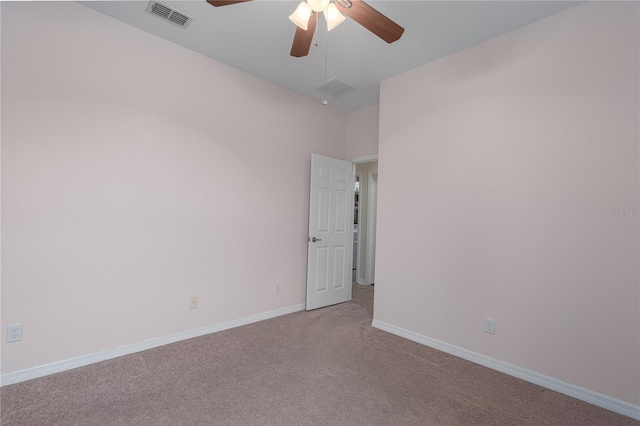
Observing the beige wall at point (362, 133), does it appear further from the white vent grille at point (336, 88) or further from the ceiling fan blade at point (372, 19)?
the ceiling fan blade at point (372, 19)

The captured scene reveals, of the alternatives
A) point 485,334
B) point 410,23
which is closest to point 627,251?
point 485,334

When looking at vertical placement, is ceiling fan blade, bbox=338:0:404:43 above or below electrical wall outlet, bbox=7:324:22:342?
above

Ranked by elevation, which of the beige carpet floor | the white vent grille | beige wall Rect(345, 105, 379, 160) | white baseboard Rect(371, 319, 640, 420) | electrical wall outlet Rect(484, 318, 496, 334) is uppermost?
the white vent grille

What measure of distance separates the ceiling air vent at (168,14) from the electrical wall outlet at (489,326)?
3.54 metres

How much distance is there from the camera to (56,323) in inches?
86.0

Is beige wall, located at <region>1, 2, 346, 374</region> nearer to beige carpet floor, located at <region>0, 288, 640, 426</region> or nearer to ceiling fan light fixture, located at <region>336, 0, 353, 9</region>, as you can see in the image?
beige carpet floor, located at <region>0, 288, 640, 426</region>

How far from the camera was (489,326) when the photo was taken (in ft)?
8.09

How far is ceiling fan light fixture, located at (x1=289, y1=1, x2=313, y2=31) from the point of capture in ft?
5.41

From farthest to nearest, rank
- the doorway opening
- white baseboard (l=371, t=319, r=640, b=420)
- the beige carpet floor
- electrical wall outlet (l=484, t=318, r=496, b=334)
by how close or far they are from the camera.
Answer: the doorway opening, electrical wall outlet (l=484, t=318, r=496, b=334), white baseboard (l=371, t=319, r=640, b=420), the beige carpet floor

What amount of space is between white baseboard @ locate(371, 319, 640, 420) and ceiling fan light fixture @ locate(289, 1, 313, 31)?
2.84 meters

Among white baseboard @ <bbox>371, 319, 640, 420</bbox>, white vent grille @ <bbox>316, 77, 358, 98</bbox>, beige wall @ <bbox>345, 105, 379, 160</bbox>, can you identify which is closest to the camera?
white baseboard @ <bbox>371, 319, 640, 420</bbox>

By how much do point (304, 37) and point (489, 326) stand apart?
105 inches

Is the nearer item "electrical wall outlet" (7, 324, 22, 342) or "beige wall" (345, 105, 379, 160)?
"electrical wall outlet" (7, 324, 22, 342)

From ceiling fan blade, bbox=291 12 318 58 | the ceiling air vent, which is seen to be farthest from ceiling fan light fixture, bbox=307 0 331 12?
the ceiling air vent
